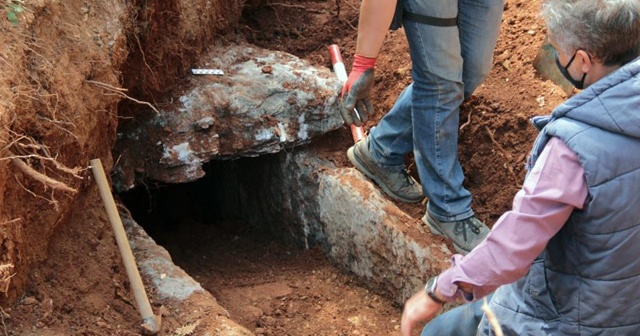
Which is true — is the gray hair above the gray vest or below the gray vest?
above

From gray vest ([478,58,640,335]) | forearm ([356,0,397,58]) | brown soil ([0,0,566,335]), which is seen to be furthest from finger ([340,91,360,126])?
gray vest ([478,58,640,335])

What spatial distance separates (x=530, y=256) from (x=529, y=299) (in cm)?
27

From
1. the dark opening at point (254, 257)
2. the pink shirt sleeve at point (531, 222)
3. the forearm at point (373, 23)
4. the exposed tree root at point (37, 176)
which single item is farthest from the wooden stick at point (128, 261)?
the pink shirt sleeve at point (531, 222)

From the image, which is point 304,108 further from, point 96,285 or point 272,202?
point 96,285

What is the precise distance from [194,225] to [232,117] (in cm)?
150

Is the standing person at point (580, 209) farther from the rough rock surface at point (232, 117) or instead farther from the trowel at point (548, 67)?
the rough rock surface at point (232, 117)

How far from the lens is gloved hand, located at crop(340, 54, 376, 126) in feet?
11.2

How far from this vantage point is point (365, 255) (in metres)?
4.16

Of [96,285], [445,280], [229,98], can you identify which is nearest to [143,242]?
[96,285]

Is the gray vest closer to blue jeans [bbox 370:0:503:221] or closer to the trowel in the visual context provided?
blue jeans [bbox 370:0:503:221]

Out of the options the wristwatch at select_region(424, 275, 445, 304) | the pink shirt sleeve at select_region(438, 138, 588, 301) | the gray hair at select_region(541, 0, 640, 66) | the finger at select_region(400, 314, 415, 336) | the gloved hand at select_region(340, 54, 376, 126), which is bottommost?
the finger at select_region(400, 314, 415, 336)

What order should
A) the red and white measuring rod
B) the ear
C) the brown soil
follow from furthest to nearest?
1. the red and white measuring rod
2. the brown soil
3. the ear

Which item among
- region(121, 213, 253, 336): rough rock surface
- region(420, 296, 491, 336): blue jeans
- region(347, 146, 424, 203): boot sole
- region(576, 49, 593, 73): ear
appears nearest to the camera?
region(576, 49, 593, 73): ear

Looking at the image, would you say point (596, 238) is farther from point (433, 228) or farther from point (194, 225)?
point (194, 225)
